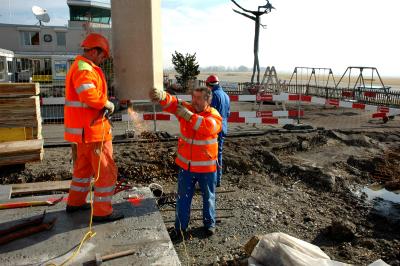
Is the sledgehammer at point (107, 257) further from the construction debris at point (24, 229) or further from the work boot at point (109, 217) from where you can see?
the construction debris at point (24, 229)

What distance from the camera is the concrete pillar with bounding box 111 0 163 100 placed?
434 centimetres

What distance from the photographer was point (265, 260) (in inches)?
124

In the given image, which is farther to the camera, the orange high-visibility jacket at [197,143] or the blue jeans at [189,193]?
the blue jeans at [189,193]

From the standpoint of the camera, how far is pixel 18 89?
22.5 feet

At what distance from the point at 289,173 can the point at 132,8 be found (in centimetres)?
449

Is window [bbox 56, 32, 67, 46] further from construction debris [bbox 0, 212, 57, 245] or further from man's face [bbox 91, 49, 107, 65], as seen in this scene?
construction debris [bbox 0, 212, 57, 245]

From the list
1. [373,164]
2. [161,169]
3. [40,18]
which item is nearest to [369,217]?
[373,164]

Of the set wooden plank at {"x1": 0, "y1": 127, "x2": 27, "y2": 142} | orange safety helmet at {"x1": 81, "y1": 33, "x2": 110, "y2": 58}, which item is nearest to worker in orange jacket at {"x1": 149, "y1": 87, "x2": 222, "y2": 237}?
orange safety helmet at {"x1": 81, "y1": 33, "x2": 110, "y2": 58}

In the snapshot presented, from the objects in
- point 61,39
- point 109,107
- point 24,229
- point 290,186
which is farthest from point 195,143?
point 61,39

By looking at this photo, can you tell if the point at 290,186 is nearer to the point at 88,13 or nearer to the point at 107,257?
the point at 107,257

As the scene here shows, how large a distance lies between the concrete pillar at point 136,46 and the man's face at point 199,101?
0.65 metres

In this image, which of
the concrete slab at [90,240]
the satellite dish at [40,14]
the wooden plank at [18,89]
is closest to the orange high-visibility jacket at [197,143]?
the concrete slab at [90,240]

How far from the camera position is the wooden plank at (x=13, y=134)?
6.92 m

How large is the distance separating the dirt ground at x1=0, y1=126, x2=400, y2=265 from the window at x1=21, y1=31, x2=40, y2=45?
25.3 meters
